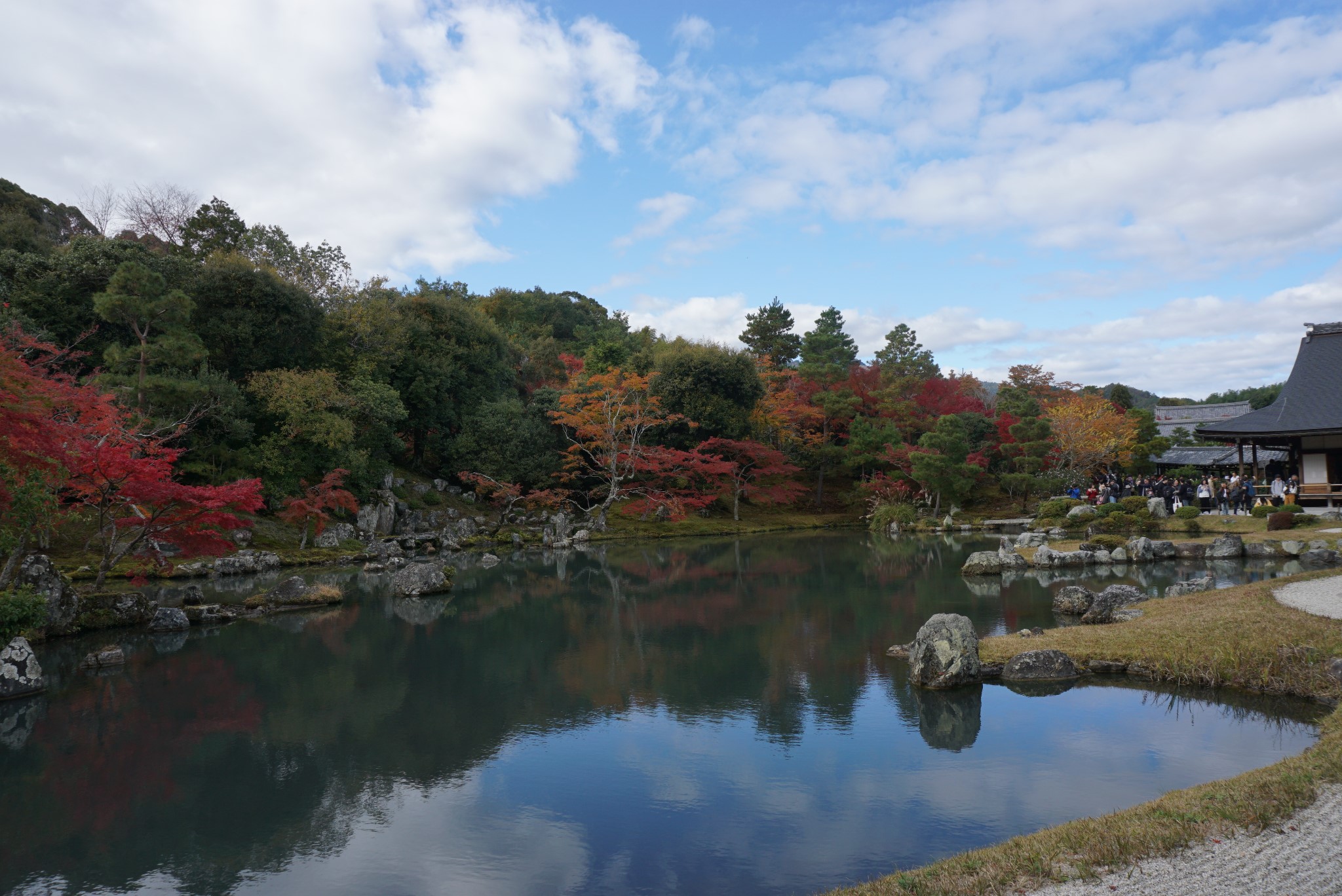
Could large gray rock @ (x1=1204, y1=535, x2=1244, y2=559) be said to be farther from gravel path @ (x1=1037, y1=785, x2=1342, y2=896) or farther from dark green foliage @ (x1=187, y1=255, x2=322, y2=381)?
dark green foliage @ (x1=187, y1=255, x2=322, y2=381)

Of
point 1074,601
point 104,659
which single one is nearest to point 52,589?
point 104,659

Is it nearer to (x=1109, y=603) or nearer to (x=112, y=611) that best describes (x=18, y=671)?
(x=112, y=611)

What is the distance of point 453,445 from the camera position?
27812 millimetres

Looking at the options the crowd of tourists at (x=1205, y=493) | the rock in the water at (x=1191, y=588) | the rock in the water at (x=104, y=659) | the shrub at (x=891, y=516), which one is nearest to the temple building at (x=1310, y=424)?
the crowd of tourists at (x=1205, y=493)

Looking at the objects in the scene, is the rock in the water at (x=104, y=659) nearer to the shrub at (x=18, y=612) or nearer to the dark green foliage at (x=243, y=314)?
the shrub at (x=18, y=612)

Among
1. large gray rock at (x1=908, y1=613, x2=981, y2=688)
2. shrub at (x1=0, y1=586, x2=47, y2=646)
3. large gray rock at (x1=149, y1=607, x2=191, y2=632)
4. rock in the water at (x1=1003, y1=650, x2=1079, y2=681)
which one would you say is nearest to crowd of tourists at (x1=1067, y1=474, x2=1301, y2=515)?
rock in the water at (x1=1003, y1=650, x2=1079, y2=681)

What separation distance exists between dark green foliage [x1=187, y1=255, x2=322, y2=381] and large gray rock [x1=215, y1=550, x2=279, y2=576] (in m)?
5.96

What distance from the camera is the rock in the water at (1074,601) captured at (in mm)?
11234

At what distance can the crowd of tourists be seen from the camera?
21.2m

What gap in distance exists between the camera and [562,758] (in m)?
6.79

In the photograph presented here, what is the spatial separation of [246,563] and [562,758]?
14.8 m

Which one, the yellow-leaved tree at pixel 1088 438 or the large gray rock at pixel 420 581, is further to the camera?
the yellow-leaved tree at pixel 1088 438

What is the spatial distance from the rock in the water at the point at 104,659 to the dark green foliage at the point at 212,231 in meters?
20.5

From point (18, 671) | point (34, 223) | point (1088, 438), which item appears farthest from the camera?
point (1088, 438)
